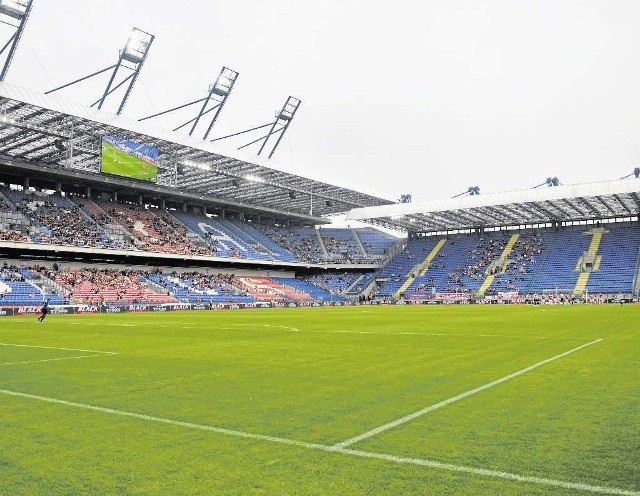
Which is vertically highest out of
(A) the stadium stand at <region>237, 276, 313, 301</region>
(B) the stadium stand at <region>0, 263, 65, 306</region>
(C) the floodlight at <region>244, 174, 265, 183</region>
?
(C) the floodlight at <region>244, 174, 265, 183</region>

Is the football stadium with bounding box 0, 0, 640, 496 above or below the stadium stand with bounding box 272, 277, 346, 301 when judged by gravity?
above

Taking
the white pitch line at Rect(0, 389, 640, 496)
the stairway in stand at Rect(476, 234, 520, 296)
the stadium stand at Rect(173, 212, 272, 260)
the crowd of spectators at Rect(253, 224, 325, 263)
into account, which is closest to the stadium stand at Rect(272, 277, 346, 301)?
the crowd of spectators at Rect(253, 224, 325, 263)

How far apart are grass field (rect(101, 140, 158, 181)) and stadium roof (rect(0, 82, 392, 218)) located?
1725 mm

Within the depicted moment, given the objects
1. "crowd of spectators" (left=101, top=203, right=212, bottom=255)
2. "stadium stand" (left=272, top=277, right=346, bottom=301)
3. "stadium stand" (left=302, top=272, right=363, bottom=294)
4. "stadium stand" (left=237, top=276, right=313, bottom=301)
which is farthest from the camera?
"stadium stand" (left=302, top=272, right=363, bottom=294)

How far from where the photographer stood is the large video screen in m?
46.8

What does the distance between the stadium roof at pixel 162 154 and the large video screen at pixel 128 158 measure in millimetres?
758

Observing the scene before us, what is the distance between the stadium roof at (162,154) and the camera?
135 ft

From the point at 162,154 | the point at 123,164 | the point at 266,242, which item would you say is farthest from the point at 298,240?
the point at 123,164

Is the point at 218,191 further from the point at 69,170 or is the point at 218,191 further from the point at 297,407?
the point at 297,407

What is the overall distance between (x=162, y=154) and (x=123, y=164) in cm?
631

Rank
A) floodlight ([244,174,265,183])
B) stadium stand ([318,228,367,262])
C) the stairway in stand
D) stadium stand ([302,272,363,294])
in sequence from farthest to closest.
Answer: stadium stand ([318,228,367,262])
stadium stand ([302,272,363,294])
the stairway in stand
floodlight ([244,174,265,183])

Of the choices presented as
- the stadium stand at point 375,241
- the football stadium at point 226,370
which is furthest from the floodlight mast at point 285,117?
the stadium stand at point 375,241

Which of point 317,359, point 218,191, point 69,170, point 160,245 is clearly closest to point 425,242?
point 218,191

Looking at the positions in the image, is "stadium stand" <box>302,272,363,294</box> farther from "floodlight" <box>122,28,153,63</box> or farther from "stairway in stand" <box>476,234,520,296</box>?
"floodlight" <box>122,28,153,63</box>
